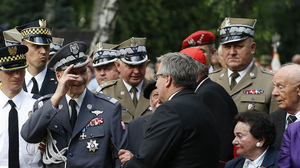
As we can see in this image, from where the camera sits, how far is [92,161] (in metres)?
4.87

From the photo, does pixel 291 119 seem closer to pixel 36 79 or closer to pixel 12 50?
pixel 12 50

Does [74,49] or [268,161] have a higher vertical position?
[74,49]

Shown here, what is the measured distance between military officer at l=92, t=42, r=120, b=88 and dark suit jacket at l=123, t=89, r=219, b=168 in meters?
3.74

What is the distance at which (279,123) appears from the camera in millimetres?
5762

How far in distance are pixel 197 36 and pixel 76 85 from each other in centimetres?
265

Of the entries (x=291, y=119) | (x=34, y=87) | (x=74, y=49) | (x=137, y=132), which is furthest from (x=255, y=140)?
(x=34, y=87)

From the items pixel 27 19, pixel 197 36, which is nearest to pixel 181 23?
pixel 27 19

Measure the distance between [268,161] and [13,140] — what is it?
2570mm

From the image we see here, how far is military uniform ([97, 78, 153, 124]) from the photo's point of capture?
266 inches

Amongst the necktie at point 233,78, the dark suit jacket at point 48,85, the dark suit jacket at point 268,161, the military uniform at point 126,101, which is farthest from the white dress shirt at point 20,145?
the necktie at point 233,78

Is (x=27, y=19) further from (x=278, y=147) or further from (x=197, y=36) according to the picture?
(x=278, y=147)

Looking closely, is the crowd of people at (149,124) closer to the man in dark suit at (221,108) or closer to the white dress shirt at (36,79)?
the man in dark suit at (221,108)

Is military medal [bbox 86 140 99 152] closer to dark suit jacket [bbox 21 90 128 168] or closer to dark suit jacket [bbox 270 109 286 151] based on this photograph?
dark suit jacket [bbox 21 90 128 168]

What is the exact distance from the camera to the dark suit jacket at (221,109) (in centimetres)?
536
